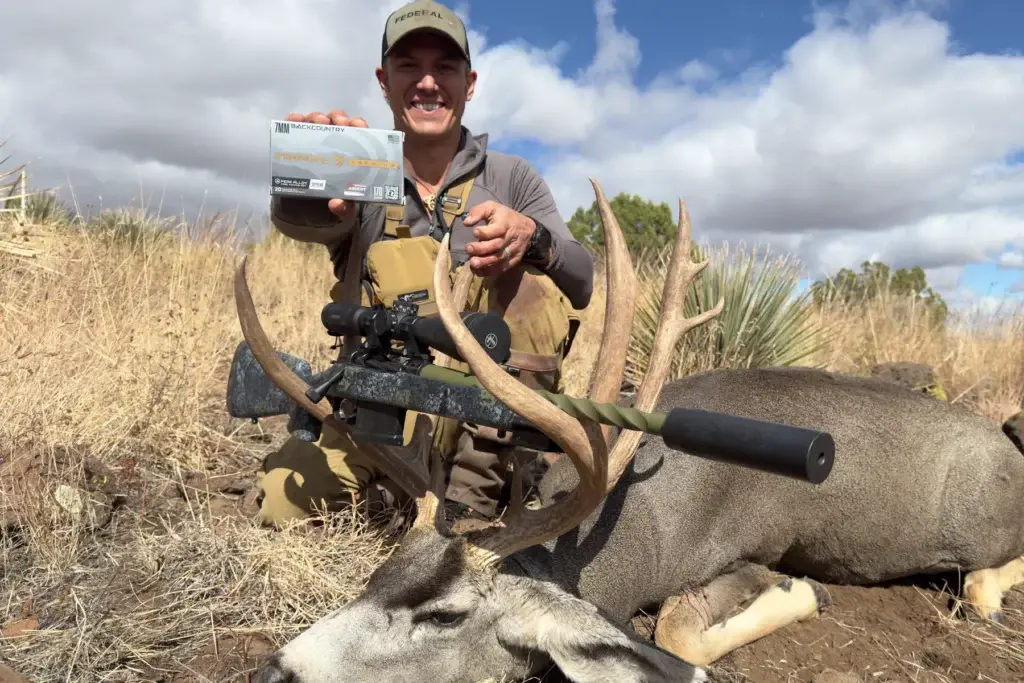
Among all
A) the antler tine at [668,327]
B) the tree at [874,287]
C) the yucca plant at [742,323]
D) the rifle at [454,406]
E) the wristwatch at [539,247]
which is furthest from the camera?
the tree at [874,287]

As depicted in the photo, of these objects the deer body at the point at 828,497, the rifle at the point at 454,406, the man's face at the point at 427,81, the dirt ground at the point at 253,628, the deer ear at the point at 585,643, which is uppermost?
the man's face at the point at 427,81

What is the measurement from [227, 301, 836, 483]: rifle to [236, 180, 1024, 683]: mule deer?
0.47ft

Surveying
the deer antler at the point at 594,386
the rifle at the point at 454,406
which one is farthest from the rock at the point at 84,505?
the deer antler at the point at 594,386

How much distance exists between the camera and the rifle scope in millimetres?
2055

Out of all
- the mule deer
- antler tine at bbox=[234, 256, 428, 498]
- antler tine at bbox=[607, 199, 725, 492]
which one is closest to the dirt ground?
the mule deer

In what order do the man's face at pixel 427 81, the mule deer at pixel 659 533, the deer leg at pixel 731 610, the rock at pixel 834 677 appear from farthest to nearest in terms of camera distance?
1. the man's face at pixel 427 81
2. the deer leg at pixel 731 610
3. the rock at pixel 834 677
4. the mule deer at pixel 659 533

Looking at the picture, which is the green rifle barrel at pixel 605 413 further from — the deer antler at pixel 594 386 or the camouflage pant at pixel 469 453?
the camouflage pant at pixel 469 453

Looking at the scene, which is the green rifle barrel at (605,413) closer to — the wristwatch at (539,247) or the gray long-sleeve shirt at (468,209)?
the wristwatch at (539,247)

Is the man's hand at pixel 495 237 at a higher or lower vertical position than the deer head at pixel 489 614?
higher

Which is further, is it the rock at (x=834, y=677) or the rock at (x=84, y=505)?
the rock at (x=84, y=505)

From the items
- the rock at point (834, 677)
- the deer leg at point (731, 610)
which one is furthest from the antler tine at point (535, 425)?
the rock at point (834, 677)

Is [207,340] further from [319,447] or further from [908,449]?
[908,449]

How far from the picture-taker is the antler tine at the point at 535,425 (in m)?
1.90

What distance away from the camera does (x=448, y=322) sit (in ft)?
6.18
